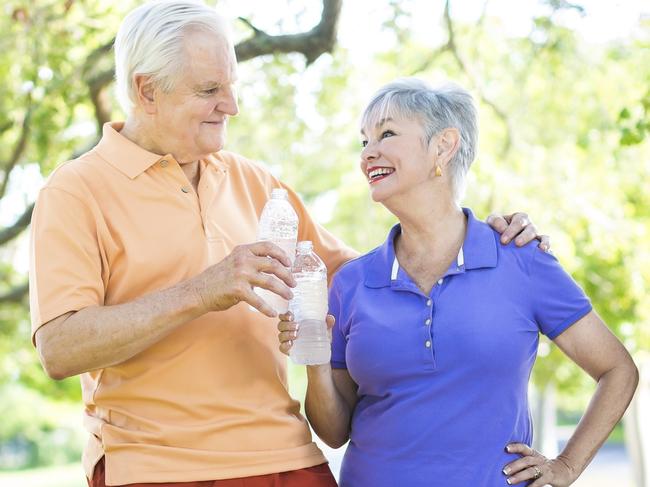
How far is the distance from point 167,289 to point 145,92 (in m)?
0.69

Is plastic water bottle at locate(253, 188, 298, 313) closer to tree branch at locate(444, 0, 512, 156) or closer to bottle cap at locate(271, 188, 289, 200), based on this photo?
bottle cap at locate(271, 188, 289, 200)

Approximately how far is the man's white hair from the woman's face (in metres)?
0.60

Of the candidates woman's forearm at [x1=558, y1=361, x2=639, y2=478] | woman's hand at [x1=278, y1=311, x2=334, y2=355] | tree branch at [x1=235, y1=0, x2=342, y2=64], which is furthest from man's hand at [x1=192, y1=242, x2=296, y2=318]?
tree branch at [x1=235, y1=0, x2=342, y2=64]

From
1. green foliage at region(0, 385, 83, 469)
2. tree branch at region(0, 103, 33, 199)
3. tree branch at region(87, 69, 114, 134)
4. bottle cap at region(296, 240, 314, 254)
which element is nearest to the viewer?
bottle cap at region(296, 240, 314, 254)

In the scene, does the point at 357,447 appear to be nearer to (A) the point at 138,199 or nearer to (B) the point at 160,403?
(B) the point at 160,403

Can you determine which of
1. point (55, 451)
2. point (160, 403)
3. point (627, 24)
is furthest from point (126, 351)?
point (55, 451)

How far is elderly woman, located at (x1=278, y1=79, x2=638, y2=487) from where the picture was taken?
3.07 meters

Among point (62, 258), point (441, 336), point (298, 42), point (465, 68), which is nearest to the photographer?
point (62, 258)

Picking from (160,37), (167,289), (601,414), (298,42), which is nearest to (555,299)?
(601,414)

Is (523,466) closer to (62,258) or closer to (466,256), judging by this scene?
(466,256)

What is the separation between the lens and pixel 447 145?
3.36 metres

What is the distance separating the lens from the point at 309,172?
13.3m

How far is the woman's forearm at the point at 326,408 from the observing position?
3.27 meters

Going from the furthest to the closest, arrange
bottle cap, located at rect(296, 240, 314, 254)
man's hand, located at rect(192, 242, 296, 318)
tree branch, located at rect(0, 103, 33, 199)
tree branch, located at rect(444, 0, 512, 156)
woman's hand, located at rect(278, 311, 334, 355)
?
tree branch, located at rect(444, 0, 512, 156) → tree branch, located at rect(0, 103, 33, 199) → bottle cap, located at rect(296, 240, 314, 254) → woman's hand, located at rect(278, 311, 334, 355) → man's hand, located at rect(192, 242, 296, 318)
